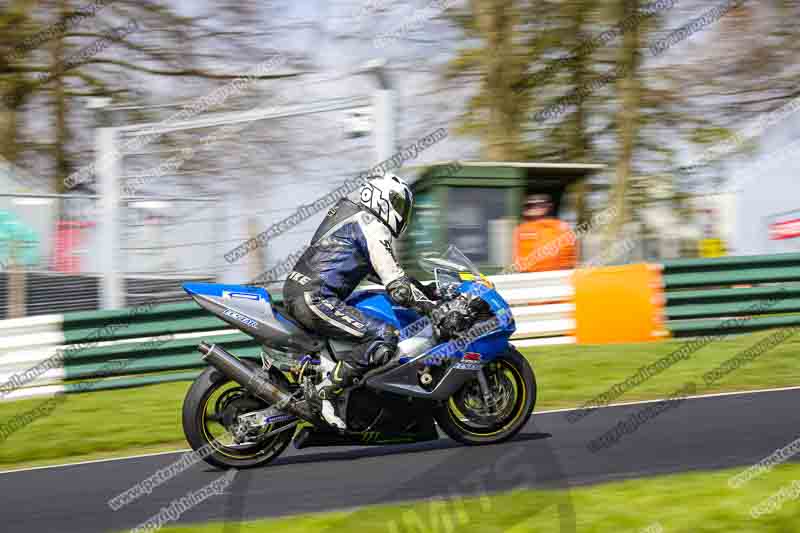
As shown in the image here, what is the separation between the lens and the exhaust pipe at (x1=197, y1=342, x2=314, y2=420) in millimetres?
6371

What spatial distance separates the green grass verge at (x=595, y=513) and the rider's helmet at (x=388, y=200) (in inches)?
77.2

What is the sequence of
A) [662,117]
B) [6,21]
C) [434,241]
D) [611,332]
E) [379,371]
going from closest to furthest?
[379,371] → [611,332] → [434,241] → [6,21] → [662,117]

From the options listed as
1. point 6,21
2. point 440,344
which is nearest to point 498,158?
point 6,21

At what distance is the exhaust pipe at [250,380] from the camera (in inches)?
251

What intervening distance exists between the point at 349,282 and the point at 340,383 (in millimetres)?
660

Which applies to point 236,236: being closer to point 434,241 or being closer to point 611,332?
point 434,241

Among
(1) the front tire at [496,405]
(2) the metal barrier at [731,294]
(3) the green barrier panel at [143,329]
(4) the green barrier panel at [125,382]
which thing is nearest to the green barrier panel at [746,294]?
(2) the metal barrier at [731,294]

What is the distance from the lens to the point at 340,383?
21.6ft

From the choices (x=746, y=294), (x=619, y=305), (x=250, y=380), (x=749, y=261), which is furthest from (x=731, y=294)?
(x=250, y=380)

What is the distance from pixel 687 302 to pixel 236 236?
537cm

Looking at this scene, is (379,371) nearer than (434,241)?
Yes

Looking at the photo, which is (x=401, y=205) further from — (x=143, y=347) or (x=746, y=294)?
(x=746, y=294)

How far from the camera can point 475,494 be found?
555 cm

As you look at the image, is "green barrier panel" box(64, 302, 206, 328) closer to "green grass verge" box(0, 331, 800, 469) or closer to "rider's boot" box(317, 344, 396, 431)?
"green grass verge" box(0, 331, 800, 469)
